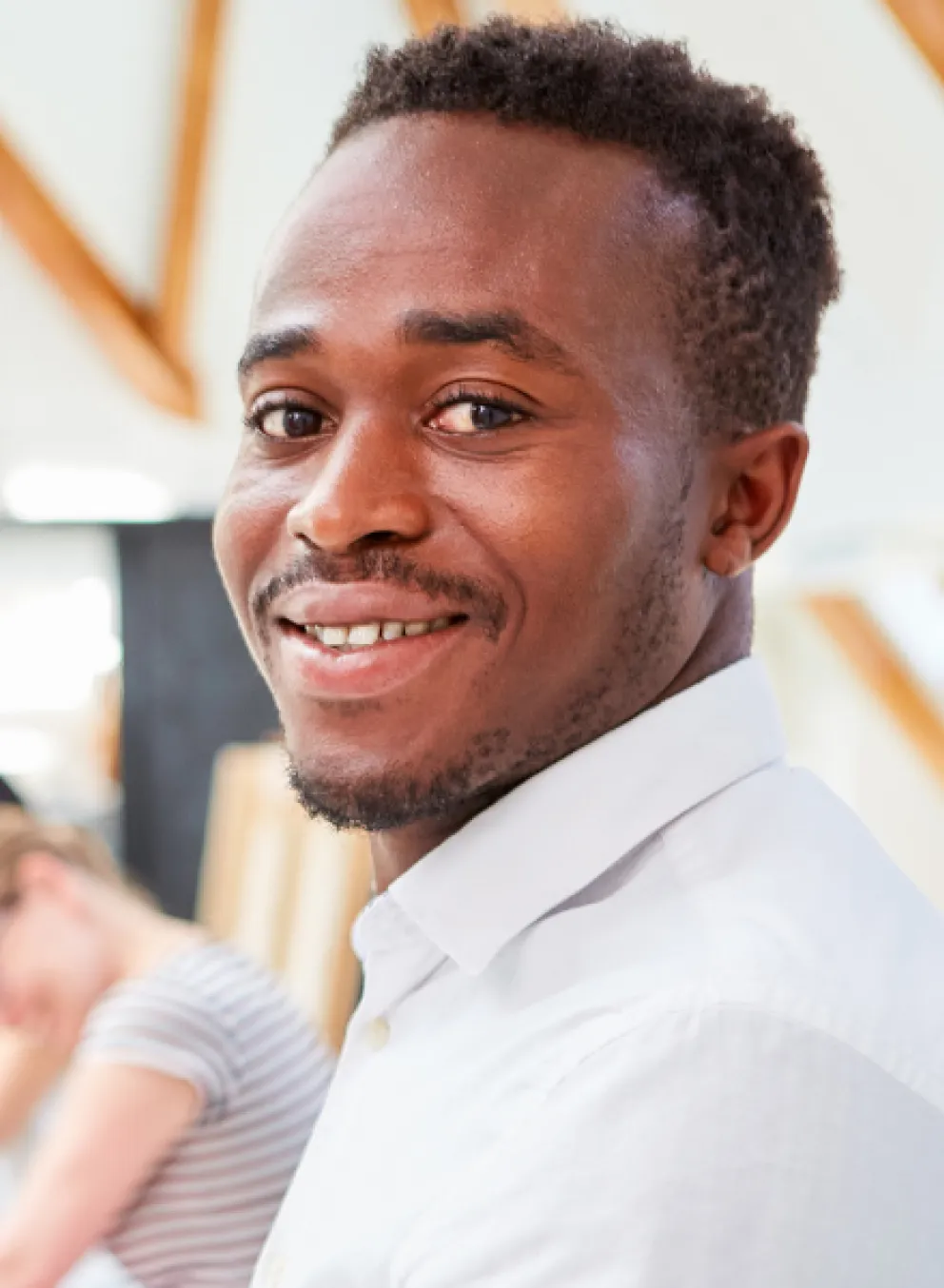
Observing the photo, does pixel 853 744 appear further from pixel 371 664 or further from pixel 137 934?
pixel 371 664

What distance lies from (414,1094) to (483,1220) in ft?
0.54

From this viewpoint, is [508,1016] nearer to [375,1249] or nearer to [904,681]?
[375,1249]

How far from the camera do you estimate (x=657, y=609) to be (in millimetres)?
859

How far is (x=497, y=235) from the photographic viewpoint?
32.8 inches

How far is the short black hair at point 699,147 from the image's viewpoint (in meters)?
0.88

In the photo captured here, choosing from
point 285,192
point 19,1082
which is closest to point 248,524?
point 19,1082

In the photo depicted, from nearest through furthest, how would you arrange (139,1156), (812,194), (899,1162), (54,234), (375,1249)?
1. (899,1162)
2. (375,1249)
3. (812,194)
4. (139,1156)
5. (54,234)

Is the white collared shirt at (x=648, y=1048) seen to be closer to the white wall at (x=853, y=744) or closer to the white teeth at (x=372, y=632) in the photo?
the white teeth at (x=372, y=632)

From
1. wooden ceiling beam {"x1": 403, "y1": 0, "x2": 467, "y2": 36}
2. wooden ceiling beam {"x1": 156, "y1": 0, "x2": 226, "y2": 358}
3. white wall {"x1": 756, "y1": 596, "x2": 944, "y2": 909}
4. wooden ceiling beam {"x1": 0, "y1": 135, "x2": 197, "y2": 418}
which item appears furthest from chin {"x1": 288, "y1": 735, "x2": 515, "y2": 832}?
wooden ceiling beam {"x1": 0, "y1": 135, "x2": 197, "y2": 418}

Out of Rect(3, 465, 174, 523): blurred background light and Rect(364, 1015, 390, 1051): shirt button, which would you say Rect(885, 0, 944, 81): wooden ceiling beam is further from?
Rect(3, 465, 174, 523): blurred background light

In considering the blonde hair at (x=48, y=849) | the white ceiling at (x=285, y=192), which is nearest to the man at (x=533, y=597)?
the white ceiling at (x=285, y=192)

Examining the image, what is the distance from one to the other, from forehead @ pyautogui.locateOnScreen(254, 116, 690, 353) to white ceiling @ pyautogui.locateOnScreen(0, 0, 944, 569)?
0.82 ft

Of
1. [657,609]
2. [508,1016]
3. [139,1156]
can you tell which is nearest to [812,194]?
[657,609]

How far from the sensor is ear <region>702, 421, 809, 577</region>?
91 centimetres
